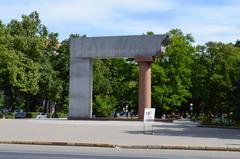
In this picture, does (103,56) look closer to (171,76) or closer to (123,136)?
(171,76)

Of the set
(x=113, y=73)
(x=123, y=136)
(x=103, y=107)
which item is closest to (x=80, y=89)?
(x=103, y=107)

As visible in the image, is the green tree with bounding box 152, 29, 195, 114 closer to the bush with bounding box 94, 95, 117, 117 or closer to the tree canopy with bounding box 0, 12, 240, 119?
the tree canopy with bounding box 0, 12, 240, 119

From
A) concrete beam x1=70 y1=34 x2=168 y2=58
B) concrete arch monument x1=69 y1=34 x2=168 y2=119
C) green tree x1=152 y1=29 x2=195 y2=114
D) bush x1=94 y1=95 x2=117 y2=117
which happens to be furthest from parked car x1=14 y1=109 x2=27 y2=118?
concrete beam x1=70 y1=34 x2=168 y2=58

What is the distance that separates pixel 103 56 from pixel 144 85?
5723 mm

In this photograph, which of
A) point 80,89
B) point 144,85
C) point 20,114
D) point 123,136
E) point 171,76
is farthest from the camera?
point 20,114

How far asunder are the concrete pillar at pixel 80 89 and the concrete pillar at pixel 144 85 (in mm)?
5676

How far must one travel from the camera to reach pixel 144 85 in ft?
174

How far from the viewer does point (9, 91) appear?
3031 inches

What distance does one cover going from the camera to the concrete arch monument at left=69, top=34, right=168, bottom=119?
174 feet

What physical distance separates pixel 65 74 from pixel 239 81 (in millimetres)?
45006

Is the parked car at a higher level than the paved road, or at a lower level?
higher

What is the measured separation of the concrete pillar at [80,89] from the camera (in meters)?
55.2

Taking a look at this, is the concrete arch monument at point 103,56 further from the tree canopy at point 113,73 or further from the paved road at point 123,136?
the paved road at point 123,136

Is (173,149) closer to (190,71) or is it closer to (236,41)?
(190,71)
